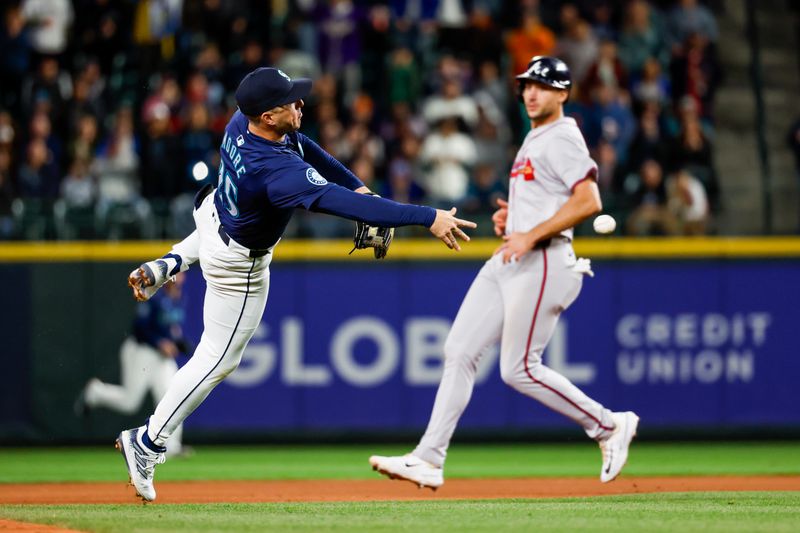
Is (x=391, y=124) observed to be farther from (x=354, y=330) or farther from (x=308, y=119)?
(x=354, y=330)

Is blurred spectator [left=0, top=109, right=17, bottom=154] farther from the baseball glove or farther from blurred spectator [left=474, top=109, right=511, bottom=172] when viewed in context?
the baseball glove

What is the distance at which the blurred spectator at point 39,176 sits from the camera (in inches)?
497

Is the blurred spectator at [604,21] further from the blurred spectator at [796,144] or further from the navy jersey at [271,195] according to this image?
the navy jersey at [271,195]

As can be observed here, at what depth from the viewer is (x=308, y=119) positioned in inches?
542

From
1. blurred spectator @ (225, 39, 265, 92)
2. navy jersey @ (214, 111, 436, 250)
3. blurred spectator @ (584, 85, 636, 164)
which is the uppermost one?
blurred spectator @ (225, 39, 265, 92)

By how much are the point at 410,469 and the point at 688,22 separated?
9.23 m

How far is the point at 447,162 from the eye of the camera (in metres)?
13.1

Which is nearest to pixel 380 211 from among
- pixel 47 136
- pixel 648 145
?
pixel 648 145

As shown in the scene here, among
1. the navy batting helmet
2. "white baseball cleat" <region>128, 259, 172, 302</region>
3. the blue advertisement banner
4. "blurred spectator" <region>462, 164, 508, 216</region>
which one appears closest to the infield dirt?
"white baseball cleat" <region>128, 259, 172, 302</region>

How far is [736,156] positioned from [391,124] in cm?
385

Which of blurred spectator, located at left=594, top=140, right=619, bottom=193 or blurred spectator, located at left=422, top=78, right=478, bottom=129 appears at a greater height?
blurred spectator, located at left=422, top=78, right=478, bottom=129

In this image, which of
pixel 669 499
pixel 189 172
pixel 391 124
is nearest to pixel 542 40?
pixel 391 124

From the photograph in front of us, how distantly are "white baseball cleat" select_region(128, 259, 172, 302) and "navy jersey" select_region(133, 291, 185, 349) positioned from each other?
412 cm

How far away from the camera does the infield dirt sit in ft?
26.4
